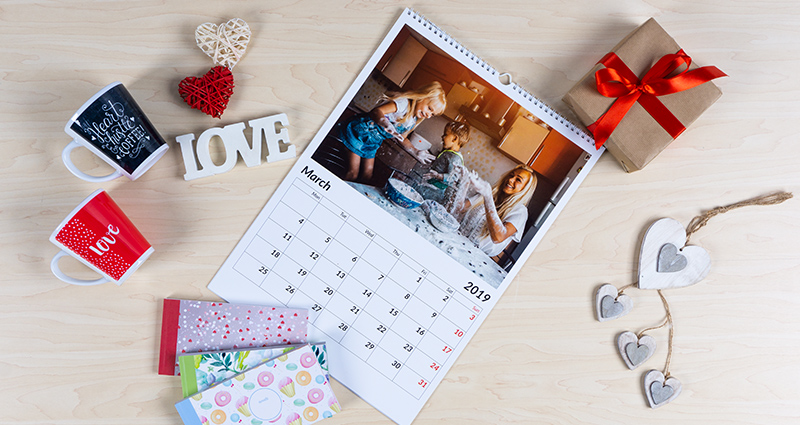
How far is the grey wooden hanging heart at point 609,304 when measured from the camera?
0.81 meters

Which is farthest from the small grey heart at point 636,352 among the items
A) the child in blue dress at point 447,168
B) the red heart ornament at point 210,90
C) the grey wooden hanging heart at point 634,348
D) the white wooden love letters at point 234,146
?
the red heart ornament at point 210,90

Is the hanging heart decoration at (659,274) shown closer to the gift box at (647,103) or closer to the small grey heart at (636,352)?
the small grey heart at (636,352)

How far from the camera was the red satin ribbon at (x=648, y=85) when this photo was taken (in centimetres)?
74

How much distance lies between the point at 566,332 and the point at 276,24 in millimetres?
758

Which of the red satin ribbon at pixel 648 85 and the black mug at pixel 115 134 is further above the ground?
the red satin ribbon at pixel 648 85

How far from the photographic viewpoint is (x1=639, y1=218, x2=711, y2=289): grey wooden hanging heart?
2.66 ft

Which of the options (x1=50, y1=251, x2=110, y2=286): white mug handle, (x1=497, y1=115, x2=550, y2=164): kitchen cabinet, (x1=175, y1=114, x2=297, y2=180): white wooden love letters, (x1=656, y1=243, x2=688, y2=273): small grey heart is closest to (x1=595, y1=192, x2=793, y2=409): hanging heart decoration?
(x1=656, y1=243, x2=688, y2=273): small grey heart

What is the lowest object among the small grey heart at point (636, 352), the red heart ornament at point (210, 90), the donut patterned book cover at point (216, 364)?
the donut patterned book cover at point (216, 364)

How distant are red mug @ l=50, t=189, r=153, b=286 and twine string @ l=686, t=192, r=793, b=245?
0.94m

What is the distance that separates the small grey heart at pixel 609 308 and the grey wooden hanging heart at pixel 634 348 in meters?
0.05

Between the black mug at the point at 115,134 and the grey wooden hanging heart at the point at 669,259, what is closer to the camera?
the black mug at the point at 115,134

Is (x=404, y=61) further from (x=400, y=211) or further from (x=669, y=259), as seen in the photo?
(x=669, y=259)

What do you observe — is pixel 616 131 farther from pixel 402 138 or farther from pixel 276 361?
pixel 276 361

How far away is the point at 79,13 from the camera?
2.58 feet
